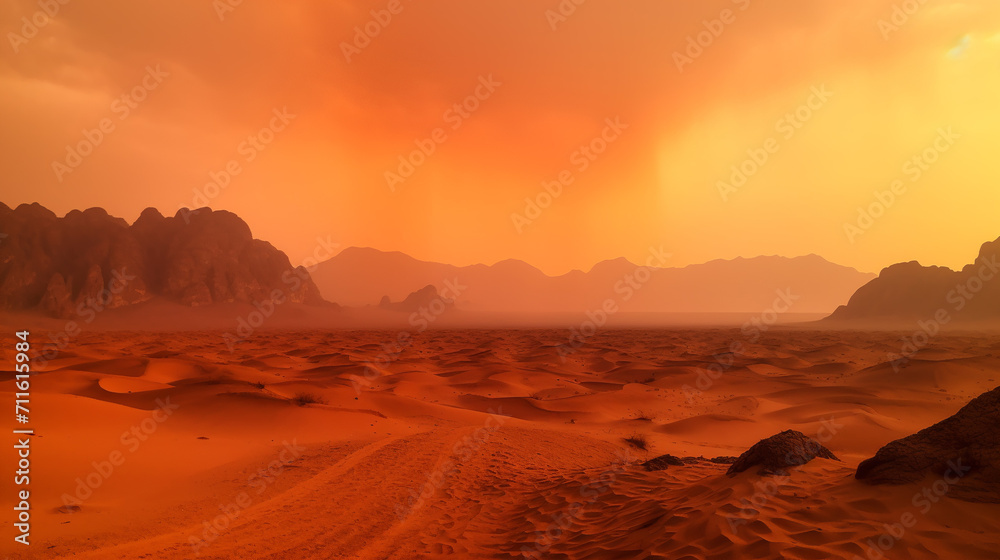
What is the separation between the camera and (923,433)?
15.5 ft

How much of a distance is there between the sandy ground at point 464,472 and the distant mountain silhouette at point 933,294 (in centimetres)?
6795

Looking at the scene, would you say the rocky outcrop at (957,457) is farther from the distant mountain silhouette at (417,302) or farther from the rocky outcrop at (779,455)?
the distant mountain silhouette at (417,302)

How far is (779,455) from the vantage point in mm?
5551

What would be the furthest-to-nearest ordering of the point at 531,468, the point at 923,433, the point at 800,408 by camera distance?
the point at 800,408
the point at 531,468
the point at 923,433

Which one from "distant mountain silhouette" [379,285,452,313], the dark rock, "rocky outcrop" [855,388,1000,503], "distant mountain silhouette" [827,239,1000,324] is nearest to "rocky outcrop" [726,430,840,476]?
"rocky outcrop" [855,388,1000,503]

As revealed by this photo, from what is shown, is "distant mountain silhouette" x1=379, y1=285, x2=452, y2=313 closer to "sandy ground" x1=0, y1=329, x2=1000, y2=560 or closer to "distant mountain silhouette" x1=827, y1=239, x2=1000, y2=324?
"distant mountain silhouette" x1=827, y1=239, x2=1000, y2=324

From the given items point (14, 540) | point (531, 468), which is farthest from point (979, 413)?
point (14, 540)

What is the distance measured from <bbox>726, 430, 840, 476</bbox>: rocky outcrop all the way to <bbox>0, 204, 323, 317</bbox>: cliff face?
83.7 meters

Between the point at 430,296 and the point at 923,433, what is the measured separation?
433ft

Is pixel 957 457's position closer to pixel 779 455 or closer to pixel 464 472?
pixel 779 455

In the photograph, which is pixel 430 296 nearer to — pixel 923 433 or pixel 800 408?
pixel 800 408

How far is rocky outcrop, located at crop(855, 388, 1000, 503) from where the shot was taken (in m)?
3.98

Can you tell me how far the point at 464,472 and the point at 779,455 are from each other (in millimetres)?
5270

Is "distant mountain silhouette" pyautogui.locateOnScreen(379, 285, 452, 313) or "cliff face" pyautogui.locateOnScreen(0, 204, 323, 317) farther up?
"cliff face" pyautogui.locateOnScreen(0, 204, 323, 317)
